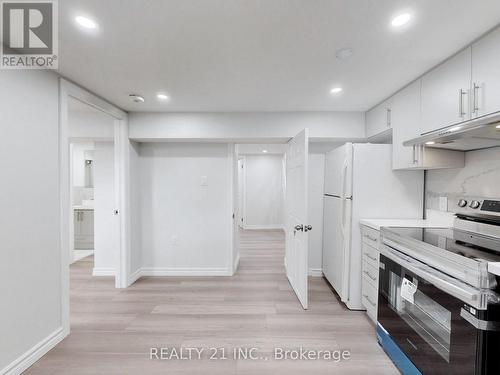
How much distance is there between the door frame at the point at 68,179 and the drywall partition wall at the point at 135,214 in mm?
114

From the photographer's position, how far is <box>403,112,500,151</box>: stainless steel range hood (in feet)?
4.36

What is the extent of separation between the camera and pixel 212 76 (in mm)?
2146

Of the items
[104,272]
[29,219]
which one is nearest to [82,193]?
[104,272]

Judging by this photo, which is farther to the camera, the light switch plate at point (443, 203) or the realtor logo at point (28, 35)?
the light switch plate at point (443, 203)

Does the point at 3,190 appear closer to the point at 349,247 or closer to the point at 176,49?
the point at 176,49

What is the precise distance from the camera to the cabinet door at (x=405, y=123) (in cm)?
219

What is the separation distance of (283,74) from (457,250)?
174 centimetres

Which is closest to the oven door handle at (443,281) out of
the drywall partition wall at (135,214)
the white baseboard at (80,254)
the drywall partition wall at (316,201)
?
the drywall partition wall at (316,201)

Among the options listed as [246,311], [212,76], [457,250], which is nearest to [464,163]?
[457,250]

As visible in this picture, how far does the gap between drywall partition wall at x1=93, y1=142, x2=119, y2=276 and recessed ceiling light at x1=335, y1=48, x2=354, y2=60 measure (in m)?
3.21

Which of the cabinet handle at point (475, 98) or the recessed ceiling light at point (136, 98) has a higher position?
the recessed ceiling light at point (136, 98)

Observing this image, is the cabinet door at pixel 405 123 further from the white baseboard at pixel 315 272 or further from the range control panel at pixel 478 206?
the white baseboard at pixel 315 272

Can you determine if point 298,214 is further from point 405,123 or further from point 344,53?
point 344,53

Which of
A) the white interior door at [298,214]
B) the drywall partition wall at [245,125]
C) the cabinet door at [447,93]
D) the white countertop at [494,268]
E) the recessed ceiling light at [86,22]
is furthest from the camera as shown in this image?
the drywall partition wall at [245,125]
